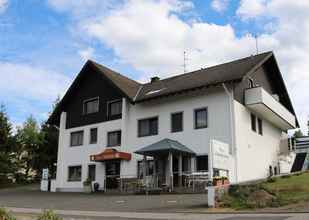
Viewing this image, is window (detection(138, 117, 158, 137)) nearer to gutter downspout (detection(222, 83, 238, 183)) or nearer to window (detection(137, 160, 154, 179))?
window (detection(137, 160, 154, 179))

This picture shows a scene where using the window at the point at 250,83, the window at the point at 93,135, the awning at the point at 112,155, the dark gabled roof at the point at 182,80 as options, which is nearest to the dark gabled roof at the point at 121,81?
the dark gabled roof at the point at 182,80

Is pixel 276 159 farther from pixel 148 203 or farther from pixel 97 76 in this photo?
pixel 148 203

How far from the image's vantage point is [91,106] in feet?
110

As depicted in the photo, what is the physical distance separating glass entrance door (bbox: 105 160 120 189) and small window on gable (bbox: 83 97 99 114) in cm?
458

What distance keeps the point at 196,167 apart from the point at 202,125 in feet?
8.56

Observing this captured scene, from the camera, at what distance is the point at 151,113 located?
29.4 metres

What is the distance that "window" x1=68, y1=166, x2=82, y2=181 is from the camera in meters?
32.8

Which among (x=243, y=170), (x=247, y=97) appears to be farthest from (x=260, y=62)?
(x=243, y=170)

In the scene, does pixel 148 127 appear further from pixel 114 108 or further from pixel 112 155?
pixel 114 108

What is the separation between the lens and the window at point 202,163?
85.0 ft

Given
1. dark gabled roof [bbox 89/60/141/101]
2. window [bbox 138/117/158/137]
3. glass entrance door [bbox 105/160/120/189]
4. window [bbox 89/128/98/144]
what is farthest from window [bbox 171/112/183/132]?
window [bbox 89/128/98/144]

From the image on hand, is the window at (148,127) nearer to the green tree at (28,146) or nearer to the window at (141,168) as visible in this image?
the window at (141,168)

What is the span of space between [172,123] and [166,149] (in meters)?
3.61

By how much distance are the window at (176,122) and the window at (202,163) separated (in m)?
2.37
